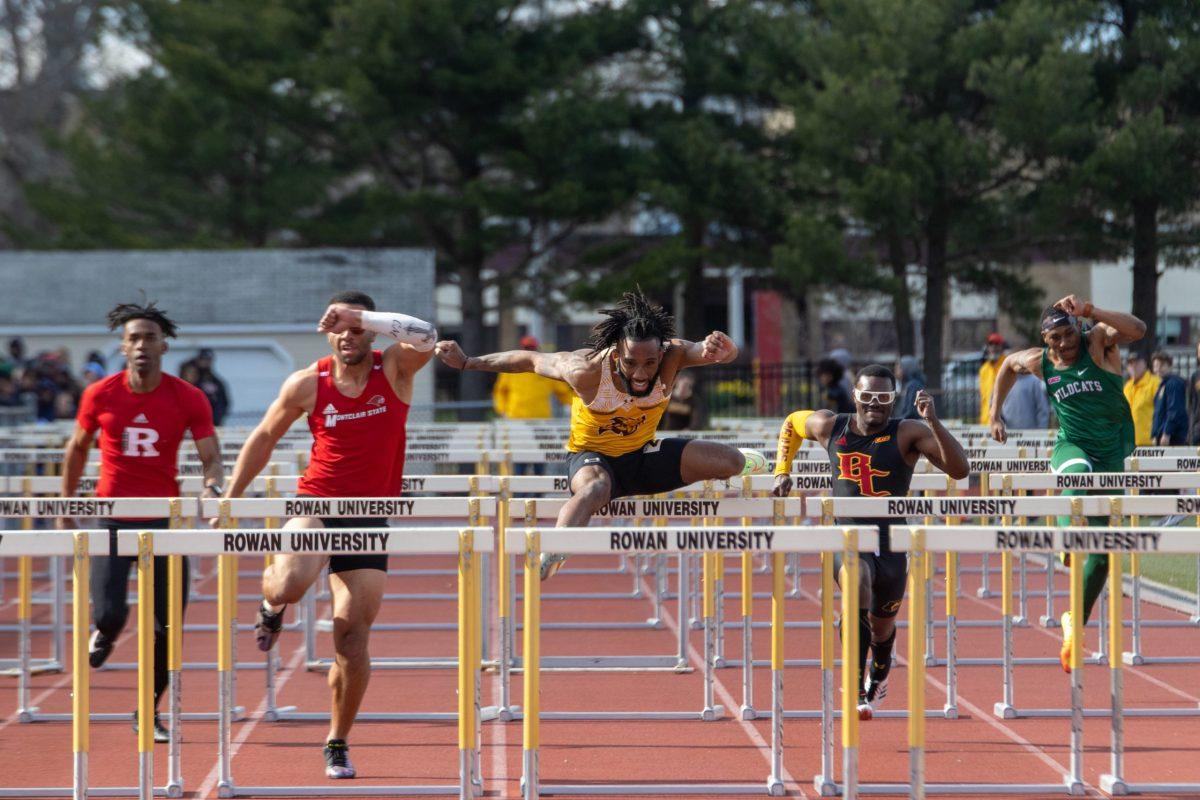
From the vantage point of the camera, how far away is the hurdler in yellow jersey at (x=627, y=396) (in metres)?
7.75

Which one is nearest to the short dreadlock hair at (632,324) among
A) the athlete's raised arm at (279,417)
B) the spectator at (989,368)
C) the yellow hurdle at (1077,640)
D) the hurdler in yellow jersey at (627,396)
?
the hurdler in yellow jersey at (627,396)

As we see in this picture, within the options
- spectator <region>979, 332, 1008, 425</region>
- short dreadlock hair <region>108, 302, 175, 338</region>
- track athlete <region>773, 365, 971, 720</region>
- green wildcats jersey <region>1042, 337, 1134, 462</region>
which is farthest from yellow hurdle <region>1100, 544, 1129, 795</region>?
spectator <region>979, 332, 1008, 425</region>

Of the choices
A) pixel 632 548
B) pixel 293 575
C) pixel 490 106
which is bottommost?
pixel 293 575

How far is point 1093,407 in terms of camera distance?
9.43 m

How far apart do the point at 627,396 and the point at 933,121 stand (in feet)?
64.7

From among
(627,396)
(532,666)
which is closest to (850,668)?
(532,666)

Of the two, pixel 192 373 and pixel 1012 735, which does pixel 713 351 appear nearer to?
pixel 1012 735

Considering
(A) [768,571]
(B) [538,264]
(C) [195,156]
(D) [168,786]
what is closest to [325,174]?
(C) [195,156]

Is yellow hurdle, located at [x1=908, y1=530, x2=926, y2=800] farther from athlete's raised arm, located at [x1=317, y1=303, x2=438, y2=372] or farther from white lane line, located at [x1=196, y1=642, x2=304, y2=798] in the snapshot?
white lane line, located at [x1=196, y1=642, x2=304, y2=798]

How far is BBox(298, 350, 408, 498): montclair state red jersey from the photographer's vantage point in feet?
23.3

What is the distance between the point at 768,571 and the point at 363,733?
776cm

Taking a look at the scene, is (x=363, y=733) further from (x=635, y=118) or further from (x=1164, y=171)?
(x=635, y=118)

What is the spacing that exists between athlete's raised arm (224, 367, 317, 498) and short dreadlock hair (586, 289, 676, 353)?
154 centimetres

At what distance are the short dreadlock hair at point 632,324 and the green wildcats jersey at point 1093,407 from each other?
2.75m
